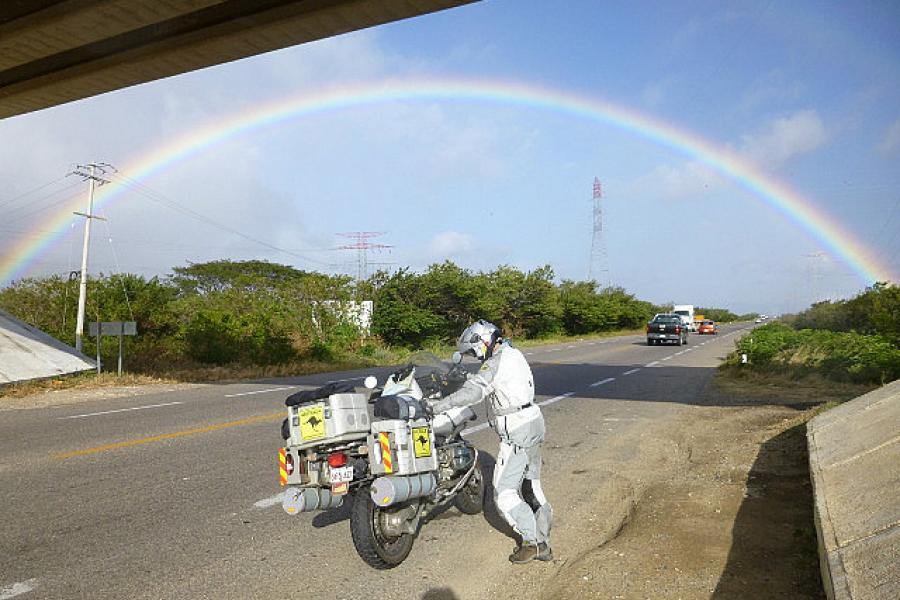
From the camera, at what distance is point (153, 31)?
33.7 ft

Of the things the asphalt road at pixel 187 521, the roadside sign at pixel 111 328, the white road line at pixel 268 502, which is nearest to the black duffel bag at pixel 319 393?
the asphalt road at pixel 187 521

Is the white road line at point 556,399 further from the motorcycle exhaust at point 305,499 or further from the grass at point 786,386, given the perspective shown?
the motorcycle exhaust at point 305,499

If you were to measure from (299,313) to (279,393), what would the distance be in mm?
12973

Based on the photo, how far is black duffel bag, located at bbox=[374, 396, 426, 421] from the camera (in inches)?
184

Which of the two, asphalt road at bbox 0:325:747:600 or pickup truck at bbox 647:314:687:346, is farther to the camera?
pickup truck at bbox 647:314:687:346

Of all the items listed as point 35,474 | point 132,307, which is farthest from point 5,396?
point 35,474

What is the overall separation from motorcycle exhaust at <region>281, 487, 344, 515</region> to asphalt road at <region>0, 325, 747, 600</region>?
418mm

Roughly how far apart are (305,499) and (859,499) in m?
3.89

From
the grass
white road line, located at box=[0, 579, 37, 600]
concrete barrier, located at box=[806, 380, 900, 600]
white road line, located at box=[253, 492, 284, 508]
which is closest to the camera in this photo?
concrete barrier, located at box=[806, 380, 900, 600]

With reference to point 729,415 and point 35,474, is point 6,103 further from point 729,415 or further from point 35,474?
point 729,415

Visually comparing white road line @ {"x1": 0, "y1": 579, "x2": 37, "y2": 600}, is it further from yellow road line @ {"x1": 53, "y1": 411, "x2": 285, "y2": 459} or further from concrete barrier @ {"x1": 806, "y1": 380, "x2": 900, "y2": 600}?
concrete barrier @ {"x1": 806, "y1": 380, "x2": 900, "y2": 600}

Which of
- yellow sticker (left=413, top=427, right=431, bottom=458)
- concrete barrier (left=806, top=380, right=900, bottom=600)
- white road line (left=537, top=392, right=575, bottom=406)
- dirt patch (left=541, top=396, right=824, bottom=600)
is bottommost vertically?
dirt patch (left=541, top=396, right=824, bottom=600)

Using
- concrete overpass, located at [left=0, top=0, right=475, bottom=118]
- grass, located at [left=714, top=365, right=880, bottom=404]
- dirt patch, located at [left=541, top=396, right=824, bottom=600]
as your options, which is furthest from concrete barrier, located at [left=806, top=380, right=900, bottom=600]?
concrete overpass, located at [left=0, top=0, right=475, bottom=118]

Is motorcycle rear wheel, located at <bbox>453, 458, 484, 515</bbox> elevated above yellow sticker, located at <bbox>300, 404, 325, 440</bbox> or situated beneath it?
situated beneath
